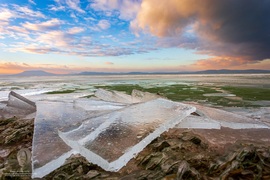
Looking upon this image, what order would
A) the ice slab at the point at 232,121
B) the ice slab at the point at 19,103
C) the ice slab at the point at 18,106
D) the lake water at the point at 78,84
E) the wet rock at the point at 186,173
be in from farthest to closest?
the lake water at the point at 78,84
the ice slab at the point at 19,103
the ice slab at the point at 18,106
the ice slab at the point at 232,121
the wet rock at the point at 186,173

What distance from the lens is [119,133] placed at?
9.54 feet

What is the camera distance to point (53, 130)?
3.30 metres

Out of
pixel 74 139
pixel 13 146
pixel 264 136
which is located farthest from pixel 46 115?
pixel 264 136

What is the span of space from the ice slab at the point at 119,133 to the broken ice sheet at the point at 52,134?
0.51 feet

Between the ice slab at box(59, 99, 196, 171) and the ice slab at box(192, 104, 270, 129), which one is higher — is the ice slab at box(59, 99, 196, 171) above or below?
above

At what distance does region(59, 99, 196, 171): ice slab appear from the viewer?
245 cm

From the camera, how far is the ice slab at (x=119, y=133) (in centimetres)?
245

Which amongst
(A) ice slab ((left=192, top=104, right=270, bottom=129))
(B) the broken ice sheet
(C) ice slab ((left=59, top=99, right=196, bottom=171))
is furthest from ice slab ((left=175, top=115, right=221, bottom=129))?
(B) the broken ice sheet

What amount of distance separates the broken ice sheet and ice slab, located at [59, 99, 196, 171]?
16cm

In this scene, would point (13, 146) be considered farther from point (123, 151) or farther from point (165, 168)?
point (165, 168)

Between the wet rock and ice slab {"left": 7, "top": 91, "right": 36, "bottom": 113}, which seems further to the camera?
ice slab {"left": 7, "top": 91, "right": 36, "bottom": 113}

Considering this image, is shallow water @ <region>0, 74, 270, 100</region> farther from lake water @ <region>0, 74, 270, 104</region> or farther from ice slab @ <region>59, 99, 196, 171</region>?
ice slab @ <region>59, 99, 196, 171</region>

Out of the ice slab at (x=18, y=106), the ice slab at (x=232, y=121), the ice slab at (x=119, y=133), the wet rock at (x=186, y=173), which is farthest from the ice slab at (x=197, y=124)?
the ice slab at (x=18, y=106)

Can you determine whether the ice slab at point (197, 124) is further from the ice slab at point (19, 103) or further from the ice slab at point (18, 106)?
the ice slab at point (19, 103)
